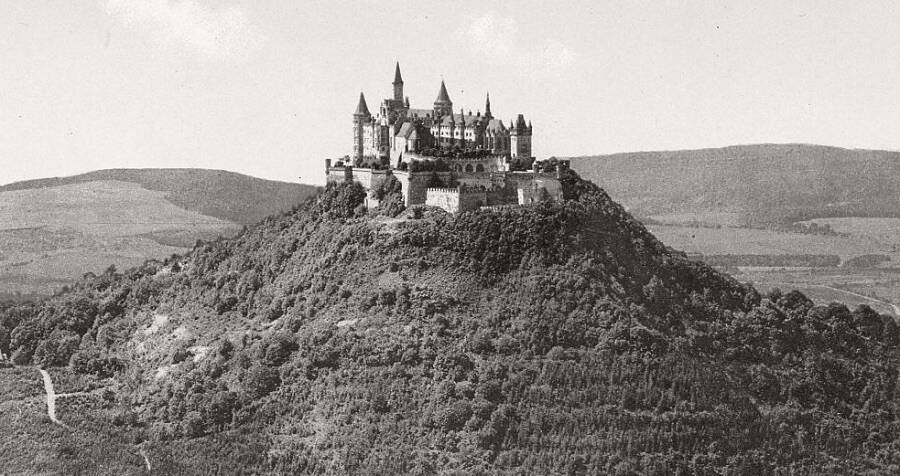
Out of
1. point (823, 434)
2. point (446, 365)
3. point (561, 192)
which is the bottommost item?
point (823, 434)

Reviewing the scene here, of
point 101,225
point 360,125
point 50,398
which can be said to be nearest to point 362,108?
point 360,125

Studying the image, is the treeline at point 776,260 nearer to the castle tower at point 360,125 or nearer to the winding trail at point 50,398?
the castle tower at point 360,125

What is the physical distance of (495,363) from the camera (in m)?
70.8

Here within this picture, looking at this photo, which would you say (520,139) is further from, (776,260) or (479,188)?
(776,260)

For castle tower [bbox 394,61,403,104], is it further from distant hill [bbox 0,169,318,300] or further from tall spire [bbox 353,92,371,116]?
distant hill [bbox 0,169,318,300]

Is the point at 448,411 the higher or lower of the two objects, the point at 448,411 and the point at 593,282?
the lower

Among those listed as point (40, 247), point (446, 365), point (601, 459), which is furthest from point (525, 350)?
point (40, 247)

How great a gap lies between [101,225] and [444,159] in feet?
354

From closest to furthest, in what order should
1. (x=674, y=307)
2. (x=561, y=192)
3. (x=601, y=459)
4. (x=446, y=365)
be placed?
(x=601, y=459) < (x=446, y=365) < (x=674, y=307) < (x=561, y=192)

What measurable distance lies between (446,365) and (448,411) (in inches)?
152

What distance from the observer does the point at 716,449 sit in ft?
223

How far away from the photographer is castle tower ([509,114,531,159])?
95000 millimetres

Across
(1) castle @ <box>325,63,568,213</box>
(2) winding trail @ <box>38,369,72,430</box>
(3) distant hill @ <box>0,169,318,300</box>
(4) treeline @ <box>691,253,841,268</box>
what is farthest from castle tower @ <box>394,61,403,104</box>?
(4) treeline @ <box>691,253,841,268</box>

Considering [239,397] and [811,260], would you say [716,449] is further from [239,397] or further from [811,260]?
[811,260]
